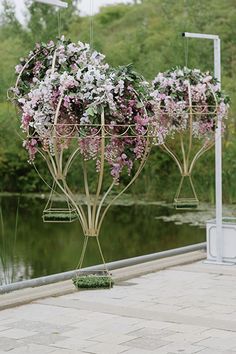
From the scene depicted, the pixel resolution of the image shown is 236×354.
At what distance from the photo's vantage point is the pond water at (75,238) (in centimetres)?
1329

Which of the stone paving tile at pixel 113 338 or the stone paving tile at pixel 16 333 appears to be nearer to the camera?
the stone paving tile at pixel 113 338

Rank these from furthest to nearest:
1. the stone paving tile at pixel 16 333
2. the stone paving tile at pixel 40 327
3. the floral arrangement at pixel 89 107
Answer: the stone paving tile at pixel 40 327
the stone paving tile at pixel 16 333
the floral arrangement at pixel 89 107

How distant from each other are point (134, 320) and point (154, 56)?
19.5m

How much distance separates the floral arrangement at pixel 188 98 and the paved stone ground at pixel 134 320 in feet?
6.27

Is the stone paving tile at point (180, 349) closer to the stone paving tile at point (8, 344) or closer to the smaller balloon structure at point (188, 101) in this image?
the stone paving tile at point (8, 344)

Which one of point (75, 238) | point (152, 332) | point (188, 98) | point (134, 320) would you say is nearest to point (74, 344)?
point (152, 332)

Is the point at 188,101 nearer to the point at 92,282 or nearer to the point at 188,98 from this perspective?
the point at 188,98

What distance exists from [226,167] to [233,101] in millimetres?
2107

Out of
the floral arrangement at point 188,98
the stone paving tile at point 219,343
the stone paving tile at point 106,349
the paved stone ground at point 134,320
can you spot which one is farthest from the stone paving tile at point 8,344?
the floral arrangement at point 188,98

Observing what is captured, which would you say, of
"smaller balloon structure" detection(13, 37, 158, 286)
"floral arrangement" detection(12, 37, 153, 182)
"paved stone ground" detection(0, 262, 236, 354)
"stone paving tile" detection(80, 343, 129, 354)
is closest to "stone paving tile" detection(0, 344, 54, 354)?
"paved stone ground" detection(0, 262, 236, 354)

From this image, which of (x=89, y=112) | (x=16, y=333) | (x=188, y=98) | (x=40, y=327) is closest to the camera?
(x=89, y=112)

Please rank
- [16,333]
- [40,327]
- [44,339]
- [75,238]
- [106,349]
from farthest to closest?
[75,238]
[40,327]
[16,333]
[44,339]
[106,349]

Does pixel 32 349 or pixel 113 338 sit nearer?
pixel 32 349

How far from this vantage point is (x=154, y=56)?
26500 mm
